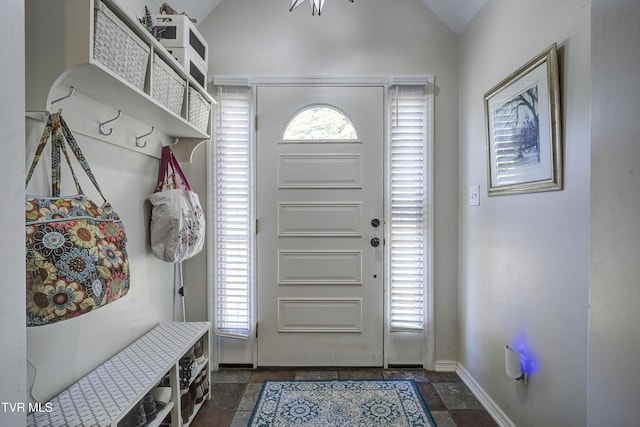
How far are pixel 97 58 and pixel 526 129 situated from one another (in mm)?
1788

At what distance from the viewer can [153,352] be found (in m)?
1.39

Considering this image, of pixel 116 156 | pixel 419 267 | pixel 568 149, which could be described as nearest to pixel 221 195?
pixel 116 156

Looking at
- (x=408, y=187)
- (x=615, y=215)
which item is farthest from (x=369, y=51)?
(x=615, y=215)

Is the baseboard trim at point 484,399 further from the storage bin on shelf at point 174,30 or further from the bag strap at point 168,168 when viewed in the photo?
the storage bin on shelf at point 174,30

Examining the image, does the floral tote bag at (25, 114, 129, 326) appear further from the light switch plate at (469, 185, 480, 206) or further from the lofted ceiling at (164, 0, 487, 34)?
the light switch plate at (469, 185, 480, 206)

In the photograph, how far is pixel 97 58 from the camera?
96cm

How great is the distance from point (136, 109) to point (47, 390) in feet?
3.80

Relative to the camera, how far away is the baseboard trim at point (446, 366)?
2.14 metres

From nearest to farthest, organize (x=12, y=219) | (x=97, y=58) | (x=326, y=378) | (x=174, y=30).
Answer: (x=12, y=219) → (x=97, y=58) → (x=174, y=30) → (x=326, y=378)

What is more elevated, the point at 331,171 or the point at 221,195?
the point at 331,171

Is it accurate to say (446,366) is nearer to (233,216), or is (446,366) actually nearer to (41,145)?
(233,216)

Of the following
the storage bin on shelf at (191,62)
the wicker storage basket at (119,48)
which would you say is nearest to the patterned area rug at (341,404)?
the wicker storage basket at (119,48)

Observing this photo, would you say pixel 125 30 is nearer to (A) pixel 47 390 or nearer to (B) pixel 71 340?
(B) pixel 71 340

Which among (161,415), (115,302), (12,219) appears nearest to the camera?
(12,219)
